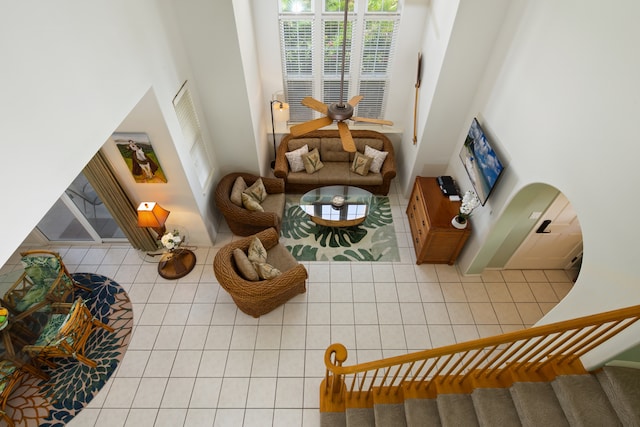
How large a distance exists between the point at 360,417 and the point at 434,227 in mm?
2720

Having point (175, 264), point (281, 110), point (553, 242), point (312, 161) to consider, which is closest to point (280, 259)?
point (175, 264)

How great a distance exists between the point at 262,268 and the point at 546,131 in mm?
3696

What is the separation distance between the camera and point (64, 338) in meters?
3.93

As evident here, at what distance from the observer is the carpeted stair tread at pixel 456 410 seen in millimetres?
3070

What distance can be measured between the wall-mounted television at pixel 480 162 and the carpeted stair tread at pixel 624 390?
2.27 metres

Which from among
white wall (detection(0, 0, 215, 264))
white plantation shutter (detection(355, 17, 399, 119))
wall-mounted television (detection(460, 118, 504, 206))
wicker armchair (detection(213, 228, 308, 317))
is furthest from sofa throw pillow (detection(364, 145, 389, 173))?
white wall (detection(0, 0, 215, 264))

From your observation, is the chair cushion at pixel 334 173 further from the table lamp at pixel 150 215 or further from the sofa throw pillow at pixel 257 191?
the table lamp at pixel 150 215

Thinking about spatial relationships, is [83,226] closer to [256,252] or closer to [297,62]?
[256,252]

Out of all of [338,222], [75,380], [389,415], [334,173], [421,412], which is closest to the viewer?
[421,412]

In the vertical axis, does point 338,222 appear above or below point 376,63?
below

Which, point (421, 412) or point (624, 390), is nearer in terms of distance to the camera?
point (624, 390)

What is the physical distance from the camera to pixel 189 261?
5559 mm

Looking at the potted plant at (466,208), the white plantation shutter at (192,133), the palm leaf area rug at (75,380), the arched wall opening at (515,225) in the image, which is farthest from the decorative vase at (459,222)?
the palm leaf area rug at (75,380)

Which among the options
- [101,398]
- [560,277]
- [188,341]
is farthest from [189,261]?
[560,277]
